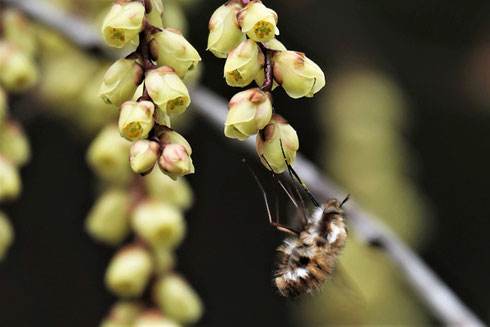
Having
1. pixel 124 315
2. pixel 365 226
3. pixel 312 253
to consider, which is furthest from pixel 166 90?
pixel 365 226

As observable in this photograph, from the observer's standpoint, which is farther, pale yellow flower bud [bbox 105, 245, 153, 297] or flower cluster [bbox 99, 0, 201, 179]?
pale yellow flower bud [bbox 105, 245, 153, 297]

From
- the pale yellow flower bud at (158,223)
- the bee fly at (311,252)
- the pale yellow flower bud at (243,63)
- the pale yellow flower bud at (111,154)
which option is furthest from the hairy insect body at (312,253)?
the pale yellow flower bud at (243,63)

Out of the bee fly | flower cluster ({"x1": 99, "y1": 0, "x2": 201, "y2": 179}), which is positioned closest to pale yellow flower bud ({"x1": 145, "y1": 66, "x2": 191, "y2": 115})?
flower cluster ({"x1": 99, "y1": 0, "x2": 201, "y2": 179})

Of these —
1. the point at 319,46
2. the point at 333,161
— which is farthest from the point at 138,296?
the point at 319,46

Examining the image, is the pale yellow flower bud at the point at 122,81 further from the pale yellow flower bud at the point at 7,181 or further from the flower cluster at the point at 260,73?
the pale yellow flower bud at the point at 7,181

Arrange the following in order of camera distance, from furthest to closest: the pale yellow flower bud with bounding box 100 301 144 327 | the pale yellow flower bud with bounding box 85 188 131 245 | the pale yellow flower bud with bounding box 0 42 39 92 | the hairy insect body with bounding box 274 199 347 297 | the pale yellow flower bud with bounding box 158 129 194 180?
the pale yellow flower bud with bounding box 85 188 131 245 < the pale yellow flower bud with bounding box 100 301 144 327 < the pale yellow flower bud with bounding box 0 42 39 92 < the hairy insect body with bounding box 274 199 347 297 < the pale yellow flower bud with bounding box 158 129 194 180

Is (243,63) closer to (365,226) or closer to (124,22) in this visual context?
(124,22)

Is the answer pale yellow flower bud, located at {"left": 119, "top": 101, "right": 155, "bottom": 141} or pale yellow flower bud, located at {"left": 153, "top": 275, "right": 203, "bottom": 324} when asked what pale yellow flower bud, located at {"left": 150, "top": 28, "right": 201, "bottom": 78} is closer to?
pale yellow flower bud, located at {"left": 119, "top": 101, "right": 155, "bottom": 141}
